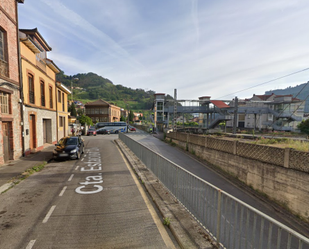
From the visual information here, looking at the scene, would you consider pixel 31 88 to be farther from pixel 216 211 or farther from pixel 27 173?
pixel 216 211

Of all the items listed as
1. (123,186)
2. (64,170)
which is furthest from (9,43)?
(123,186)

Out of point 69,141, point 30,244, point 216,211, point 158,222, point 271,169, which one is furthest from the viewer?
point 69,141

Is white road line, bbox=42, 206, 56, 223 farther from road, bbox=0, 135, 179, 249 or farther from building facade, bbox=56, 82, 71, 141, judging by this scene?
building facade, bbox=56, 82, 71, 141

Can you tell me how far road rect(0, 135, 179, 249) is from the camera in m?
3.57

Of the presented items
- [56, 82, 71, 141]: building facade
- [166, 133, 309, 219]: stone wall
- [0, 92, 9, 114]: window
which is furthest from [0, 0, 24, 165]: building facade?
[166, 133, 309, 219]: stone wall

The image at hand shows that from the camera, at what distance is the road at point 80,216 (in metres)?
3.57

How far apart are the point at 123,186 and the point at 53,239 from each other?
3183mm

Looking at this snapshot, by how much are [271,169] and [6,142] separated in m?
15.4

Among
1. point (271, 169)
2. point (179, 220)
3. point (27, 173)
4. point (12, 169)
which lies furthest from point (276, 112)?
point (12, 169)

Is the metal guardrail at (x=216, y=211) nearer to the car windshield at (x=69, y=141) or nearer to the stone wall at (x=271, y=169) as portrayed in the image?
the stone wall at (x=271, y=169)

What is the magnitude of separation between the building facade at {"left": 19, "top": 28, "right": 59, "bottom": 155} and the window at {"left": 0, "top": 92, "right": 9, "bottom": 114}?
1.67 metres

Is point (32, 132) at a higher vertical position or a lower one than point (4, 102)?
lower

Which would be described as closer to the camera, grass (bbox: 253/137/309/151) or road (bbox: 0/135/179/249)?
road (bbox: 0/135/179/249)

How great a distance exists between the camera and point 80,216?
15.0ft
